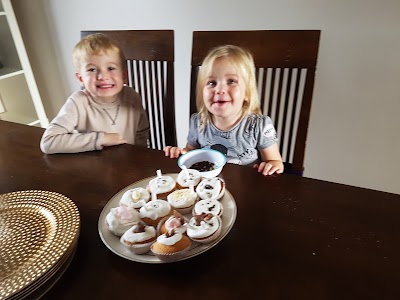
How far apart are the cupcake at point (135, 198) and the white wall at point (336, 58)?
→ 1.12 metres

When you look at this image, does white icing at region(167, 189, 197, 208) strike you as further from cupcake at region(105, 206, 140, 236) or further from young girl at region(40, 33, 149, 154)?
young girl at region(40, 33, 149, 154)

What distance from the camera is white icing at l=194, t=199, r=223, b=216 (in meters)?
0.65


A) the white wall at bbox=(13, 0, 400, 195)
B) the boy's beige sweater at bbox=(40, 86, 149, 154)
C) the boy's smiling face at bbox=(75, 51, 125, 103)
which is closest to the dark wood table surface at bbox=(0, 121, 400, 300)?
the boy's beige sweater at bbox=(40, 86, 149, 154)

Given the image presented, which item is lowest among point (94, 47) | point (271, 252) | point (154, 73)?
point (271, 252)

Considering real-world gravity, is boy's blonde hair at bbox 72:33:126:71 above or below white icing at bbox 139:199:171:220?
above

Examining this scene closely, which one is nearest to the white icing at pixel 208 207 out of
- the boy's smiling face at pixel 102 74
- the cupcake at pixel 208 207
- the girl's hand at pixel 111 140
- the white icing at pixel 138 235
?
the cupcake at pixel 208 207

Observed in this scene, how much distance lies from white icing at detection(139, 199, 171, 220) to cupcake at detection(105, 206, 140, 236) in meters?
0.02

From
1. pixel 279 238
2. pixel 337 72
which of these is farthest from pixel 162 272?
pixel 337 72

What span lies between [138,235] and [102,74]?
2.35 feet

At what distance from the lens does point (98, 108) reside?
3.99 ft

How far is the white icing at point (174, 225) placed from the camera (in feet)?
1.96

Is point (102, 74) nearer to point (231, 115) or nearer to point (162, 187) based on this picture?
point (231, 115)

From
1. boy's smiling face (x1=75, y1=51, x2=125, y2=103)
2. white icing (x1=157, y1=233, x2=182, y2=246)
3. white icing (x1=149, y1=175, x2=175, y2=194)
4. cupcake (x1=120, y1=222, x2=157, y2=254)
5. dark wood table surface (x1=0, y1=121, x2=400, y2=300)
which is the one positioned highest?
boy's smiling face (x1=75, y1=51, x2=125, y2=103)

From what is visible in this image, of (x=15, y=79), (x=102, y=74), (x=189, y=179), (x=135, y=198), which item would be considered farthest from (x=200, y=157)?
(x=15, y=79)
